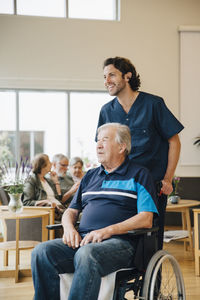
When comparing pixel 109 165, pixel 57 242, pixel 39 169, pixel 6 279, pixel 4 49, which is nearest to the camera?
pixel 57 242

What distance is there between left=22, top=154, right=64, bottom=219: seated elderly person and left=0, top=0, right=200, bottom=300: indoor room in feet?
6.49

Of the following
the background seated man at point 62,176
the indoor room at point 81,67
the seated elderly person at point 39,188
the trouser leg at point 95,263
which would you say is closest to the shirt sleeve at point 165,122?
the trouser leg at point 95,263

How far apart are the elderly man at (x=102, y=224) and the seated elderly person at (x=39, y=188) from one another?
1.83 metres

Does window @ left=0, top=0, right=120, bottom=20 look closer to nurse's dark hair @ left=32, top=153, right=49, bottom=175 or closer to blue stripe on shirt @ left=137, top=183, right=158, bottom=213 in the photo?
nurse's dark hair @ left=32, top=153, right=49, bottom=175

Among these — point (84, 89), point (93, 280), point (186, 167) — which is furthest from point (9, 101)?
point (93, 280)

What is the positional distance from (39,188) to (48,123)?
256cm

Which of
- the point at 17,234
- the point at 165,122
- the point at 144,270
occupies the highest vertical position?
the point at 165,122

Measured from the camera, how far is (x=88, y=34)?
662 cm

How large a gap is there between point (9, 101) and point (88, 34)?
171 cm

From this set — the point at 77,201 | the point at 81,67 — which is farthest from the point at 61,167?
the point at 77,201

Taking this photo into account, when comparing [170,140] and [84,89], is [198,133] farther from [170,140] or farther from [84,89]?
[170,140]

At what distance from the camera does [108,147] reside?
2.11 metres

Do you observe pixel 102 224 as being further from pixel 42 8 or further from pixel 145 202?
pixel 42 8

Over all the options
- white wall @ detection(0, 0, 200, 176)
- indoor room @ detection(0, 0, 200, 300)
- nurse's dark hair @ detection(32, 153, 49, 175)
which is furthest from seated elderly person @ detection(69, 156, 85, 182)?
white wall @ detection(0, 0, 200, 176)
